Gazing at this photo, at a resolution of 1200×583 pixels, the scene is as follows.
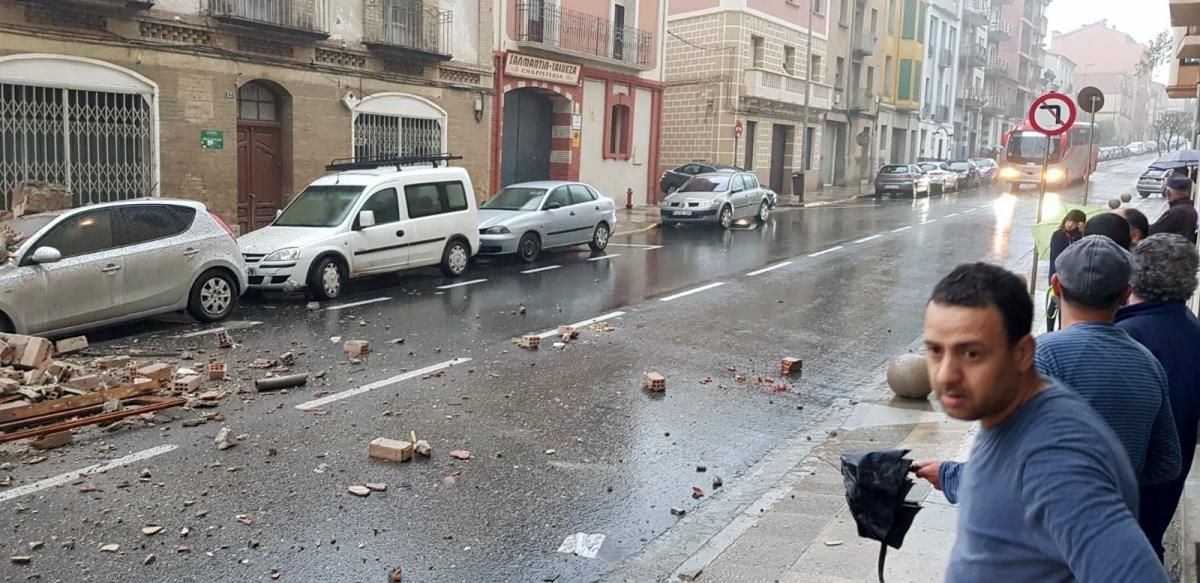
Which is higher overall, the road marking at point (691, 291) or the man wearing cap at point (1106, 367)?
the man wearing cap at point (1106, 367)

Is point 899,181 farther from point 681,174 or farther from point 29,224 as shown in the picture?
point 29,224

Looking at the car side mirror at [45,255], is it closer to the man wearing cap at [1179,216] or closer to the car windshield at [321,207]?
the car windshield at [321,207]

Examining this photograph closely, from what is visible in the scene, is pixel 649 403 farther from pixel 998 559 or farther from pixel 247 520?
pixel 998 559

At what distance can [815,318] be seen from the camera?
12.2 m

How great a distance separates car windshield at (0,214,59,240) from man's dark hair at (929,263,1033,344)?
398 inches

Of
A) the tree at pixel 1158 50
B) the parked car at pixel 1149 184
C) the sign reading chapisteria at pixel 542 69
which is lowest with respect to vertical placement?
the parked car at pixel 1149 184

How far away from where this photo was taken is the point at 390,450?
6.31 meters

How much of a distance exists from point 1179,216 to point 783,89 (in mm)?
30627

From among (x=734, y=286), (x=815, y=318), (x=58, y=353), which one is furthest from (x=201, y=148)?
(x=815, y=318)

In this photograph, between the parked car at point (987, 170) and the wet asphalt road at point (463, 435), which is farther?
the parked car at point (987, 170)

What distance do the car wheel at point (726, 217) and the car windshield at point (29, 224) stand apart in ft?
54.5

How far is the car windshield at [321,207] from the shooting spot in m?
13.5

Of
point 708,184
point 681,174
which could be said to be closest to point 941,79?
point 681,174

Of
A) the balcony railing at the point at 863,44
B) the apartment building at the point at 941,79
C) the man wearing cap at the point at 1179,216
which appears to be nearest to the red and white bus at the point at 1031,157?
the balcony railing at the point at 863,44
